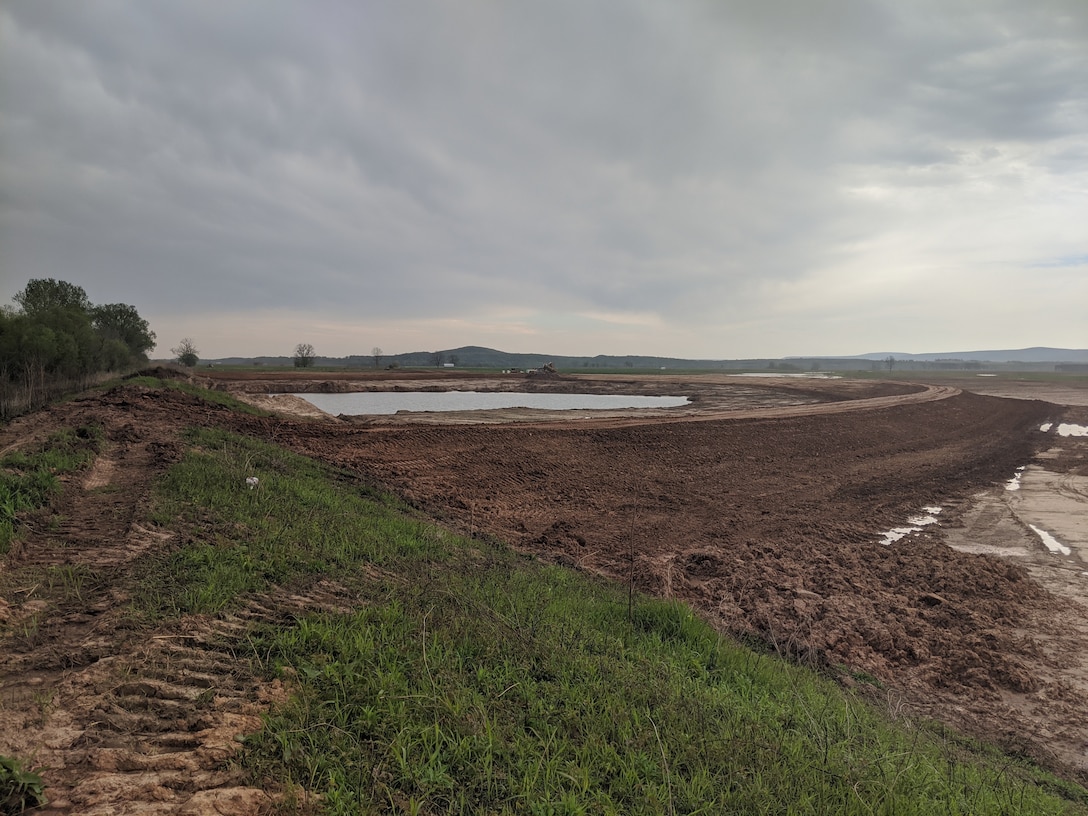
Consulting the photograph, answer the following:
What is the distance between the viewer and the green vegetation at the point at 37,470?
6.46 metres

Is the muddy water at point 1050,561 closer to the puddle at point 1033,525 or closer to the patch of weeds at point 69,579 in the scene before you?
the puddle at point 1033,525

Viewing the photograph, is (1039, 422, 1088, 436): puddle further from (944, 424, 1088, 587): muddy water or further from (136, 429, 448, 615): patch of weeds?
(136, 429, 448, 615): patch of weeds

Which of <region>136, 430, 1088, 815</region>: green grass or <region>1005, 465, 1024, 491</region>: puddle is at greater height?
<region>136, 430, 1088, 815</region>: green grass

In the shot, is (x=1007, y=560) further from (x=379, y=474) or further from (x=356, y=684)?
(x=379, y=474)

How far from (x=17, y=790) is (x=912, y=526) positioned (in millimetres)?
16494

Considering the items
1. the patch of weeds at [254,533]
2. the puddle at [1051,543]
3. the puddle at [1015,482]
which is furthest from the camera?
the puddle at [1015,482]

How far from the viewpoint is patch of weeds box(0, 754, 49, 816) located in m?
2.43

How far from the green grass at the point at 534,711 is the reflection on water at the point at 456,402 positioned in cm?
2981

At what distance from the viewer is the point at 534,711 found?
3.87m

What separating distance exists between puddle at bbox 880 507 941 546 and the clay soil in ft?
0.93

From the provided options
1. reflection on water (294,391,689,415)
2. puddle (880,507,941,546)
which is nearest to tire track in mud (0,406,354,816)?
puddle (880,507,941,546)

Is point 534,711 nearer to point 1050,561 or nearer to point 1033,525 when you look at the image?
point 1050,561

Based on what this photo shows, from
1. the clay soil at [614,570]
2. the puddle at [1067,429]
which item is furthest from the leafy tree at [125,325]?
the puddle at [1067,429]

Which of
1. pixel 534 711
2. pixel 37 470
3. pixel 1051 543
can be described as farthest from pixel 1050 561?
pixel 37 470
